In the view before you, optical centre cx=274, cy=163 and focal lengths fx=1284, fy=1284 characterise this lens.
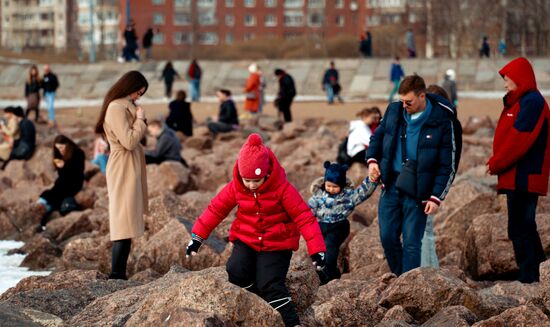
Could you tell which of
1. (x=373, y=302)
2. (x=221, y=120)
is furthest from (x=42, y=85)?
(x=373, y=302)

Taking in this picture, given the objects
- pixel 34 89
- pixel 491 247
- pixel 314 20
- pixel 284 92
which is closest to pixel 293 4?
pixel 314 20

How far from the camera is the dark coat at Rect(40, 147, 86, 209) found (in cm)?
1351

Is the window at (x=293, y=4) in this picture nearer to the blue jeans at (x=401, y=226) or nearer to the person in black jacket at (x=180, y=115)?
the person in black jacket at (x=180, y=115)

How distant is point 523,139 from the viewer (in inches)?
327

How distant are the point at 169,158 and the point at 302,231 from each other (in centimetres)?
905

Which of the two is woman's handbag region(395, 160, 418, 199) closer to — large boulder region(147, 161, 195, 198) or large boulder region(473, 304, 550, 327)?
large boulder region(473, 304, 550, 327)

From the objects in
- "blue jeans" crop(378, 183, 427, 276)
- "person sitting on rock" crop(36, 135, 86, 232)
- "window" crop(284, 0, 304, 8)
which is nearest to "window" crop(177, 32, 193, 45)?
"window" crop(284, 0, 304, 8)

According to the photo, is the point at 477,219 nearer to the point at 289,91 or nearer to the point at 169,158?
the point at 169,158

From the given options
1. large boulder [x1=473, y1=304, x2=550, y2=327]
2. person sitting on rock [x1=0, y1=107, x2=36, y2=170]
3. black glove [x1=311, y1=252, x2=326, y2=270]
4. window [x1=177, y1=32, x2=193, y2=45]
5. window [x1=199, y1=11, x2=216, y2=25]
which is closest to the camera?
large boulder [x1=473, y1=304, x2=550, y2=327]

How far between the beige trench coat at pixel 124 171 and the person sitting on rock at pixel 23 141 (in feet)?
32.8

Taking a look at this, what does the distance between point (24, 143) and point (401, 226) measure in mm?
11182

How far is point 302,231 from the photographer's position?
657 centimetres

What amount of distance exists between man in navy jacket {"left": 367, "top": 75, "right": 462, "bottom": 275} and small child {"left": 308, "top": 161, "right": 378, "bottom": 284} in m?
0.72

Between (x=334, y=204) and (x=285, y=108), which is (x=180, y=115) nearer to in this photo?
(x=285, y=108)
